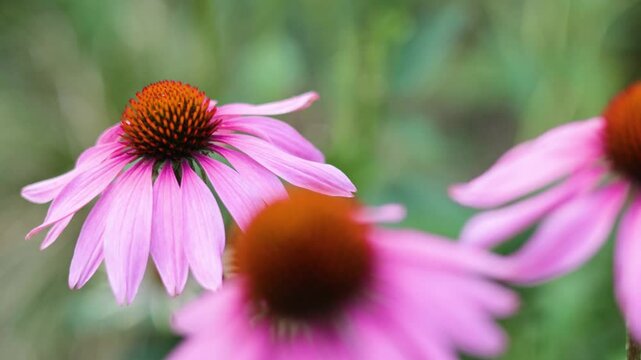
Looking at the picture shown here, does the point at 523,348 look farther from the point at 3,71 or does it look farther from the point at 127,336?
the point at 3,71

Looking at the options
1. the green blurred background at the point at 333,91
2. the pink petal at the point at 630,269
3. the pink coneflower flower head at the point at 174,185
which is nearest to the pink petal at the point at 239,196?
the pink coneflower flower head at the point at 174,185

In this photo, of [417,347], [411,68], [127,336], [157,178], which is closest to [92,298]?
[127,336]

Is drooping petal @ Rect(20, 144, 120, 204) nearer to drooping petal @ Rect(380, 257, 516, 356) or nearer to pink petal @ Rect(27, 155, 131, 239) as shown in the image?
pink petal @ Rect(27, 155, 131, 239)

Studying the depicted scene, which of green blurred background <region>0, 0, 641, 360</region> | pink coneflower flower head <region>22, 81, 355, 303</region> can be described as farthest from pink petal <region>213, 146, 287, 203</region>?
green blurred background <region>0, 0, 641, 360</region>

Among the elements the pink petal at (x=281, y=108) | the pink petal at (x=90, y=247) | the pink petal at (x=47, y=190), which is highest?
the pink petal at (x=281, y=108)

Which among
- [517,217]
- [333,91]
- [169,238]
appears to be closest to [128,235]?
[169,238]

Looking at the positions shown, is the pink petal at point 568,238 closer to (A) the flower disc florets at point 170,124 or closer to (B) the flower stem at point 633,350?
(B) the flower stem at point 633,350
